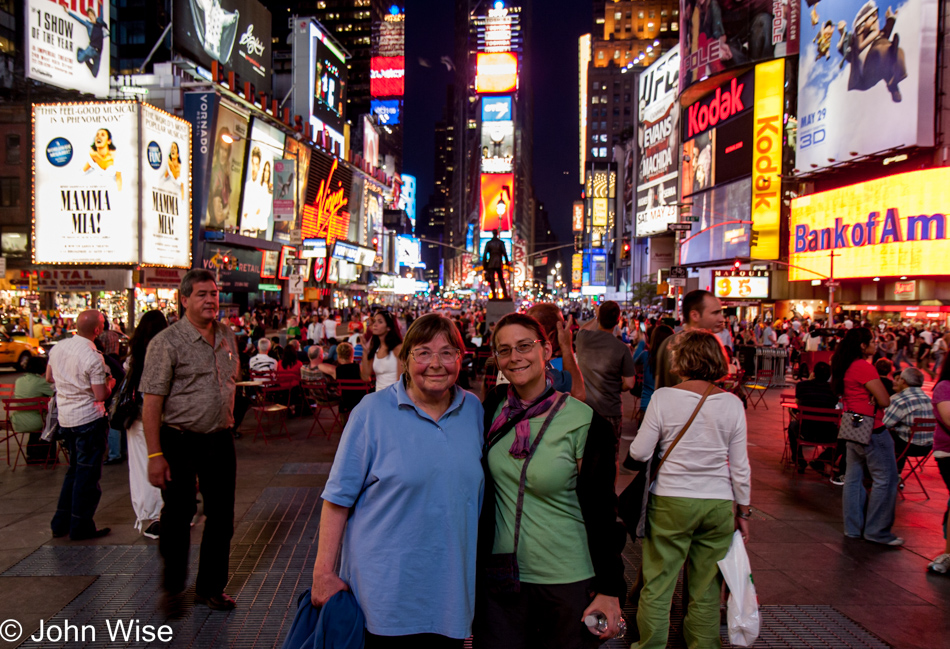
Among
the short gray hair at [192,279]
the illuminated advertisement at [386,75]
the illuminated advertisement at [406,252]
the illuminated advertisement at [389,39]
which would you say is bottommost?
the short gray hair at [192,279]

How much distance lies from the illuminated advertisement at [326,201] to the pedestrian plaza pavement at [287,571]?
44694mm

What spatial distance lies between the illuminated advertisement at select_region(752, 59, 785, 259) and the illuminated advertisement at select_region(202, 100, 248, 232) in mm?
36376

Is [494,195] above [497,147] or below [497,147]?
below

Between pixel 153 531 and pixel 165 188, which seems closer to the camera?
pixel 153 531

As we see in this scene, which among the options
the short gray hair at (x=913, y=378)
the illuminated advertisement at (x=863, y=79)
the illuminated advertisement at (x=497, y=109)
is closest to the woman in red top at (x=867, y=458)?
the short gray hair at (x=913, y=378)

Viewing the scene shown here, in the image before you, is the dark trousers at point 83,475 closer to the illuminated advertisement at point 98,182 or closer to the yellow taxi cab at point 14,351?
the yellow taxi cab at point 14,351

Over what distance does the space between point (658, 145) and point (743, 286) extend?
28672 mm

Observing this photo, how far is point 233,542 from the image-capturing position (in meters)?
5.28

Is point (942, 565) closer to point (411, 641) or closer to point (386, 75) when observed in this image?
point (411, 641)

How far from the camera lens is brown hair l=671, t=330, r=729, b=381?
10.7 feet

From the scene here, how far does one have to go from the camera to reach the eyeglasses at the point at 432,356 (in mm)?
2303

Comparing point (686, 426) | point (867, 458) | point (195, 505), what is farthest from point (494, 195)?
point (686, 426)

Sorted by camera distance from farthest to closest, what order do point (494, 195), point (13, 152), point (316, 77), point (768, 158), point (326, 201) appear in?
point (494, 195), point (316, 77), point (326, 201), point (768, 158), point (13, 152)

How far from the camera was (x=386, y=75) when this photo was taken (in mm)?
128375
